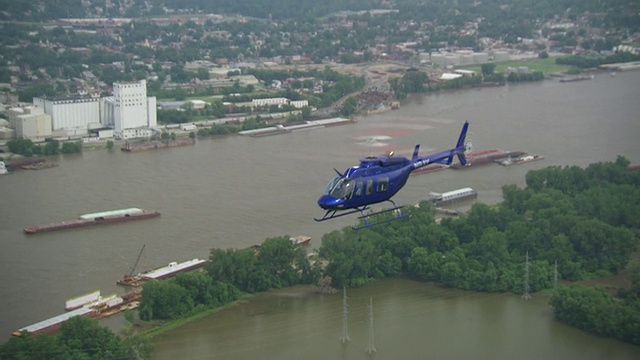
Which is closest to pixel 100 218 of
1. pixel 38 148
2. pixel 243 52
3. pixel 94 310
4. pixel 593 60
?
pixel 94 310

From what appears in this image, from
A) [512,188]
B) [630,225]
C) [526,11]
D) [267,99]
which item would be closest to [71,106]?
[267,99]

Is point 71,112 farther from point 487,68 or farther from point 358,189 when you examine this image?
point 358,189

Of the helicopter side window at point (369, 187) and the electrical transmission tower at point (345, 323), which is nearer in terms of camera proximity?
the helicopter side window at point (369, 187)

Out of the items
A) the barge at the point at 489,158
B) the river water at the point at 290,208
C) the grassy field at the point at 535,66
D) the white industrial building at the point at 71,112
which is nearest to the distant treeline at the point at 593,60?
the grassy field at the point at 535,66

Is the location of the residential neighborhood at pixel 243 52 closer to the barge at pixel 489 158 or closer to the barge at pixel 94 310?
the barge at pixel 489 158

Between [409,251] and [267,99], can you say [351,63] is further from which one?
[409,251]
